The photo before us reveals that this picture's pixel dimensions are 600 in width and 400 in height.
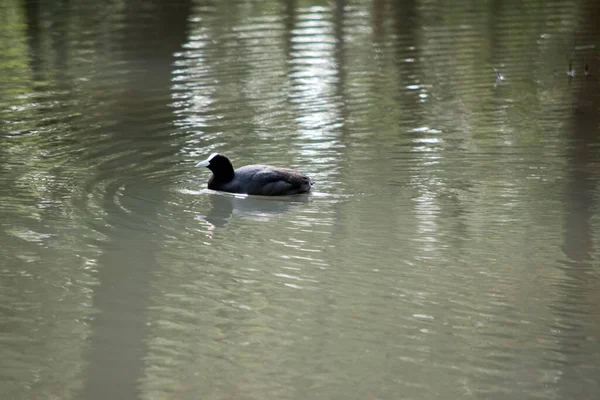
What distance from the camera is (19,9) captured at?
34.1 meters

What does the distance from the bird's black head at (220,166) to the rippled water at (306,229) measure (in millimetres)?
251

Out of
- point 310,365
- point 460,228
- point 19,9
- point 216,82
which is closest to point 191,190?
point 460,228

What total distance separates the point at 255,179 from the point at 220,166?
496 millimetres

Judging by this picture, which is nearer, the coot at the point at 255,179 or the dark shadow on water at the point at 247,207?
the dark shadow on water at the point at 247,207

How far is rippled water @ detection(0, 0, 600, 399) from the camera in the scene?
859 cm

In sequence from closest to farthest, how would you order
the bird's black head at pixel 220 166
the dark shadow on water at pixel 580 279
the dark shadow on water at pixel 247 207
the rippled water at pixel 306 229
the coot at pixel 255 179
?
the dark shadow on water at pixel 580 279 < the rippled water at pixel 306 229 < the dark shadow on water at pixel 247 207 < the coot at pixel 255 179 < the bird's black head at pixel 220 166

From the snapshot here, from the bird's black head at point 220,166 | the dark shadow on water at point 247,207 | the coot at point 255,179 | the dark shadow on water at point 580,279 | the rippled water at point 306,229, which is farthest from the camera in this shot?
the bird's black head at point 220,166

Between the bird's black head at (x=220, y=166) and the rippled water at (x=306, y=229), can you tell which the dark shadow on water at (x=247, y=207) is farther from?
the bird's black head at (x=220, y=166)

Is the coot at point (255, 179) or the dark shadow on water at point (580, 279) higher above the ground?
the coot at point (255, 179)

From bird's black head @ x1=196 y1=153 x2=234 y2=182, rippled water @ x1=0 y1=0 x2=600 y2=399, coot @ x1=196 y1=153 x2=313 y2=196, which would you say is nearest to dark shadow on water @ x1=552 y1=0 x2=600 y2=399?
rippled water @ x1=0 y1=0 x2=600 y2=399

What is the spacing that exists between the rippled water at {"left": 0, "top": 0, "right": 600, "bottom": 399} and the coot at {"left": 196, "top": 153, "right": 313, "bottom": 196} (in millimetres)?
170

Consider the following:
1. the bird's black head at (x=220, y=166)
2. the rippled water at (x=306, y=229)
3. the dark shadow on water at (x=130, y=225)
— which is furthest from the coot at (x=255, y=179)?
the dark shadow on water at (x=130, y=225)

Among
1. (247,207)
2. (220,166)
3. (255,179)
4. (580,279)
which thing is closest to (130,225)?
(247,207)

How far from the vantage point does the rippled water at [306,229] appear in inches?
338
